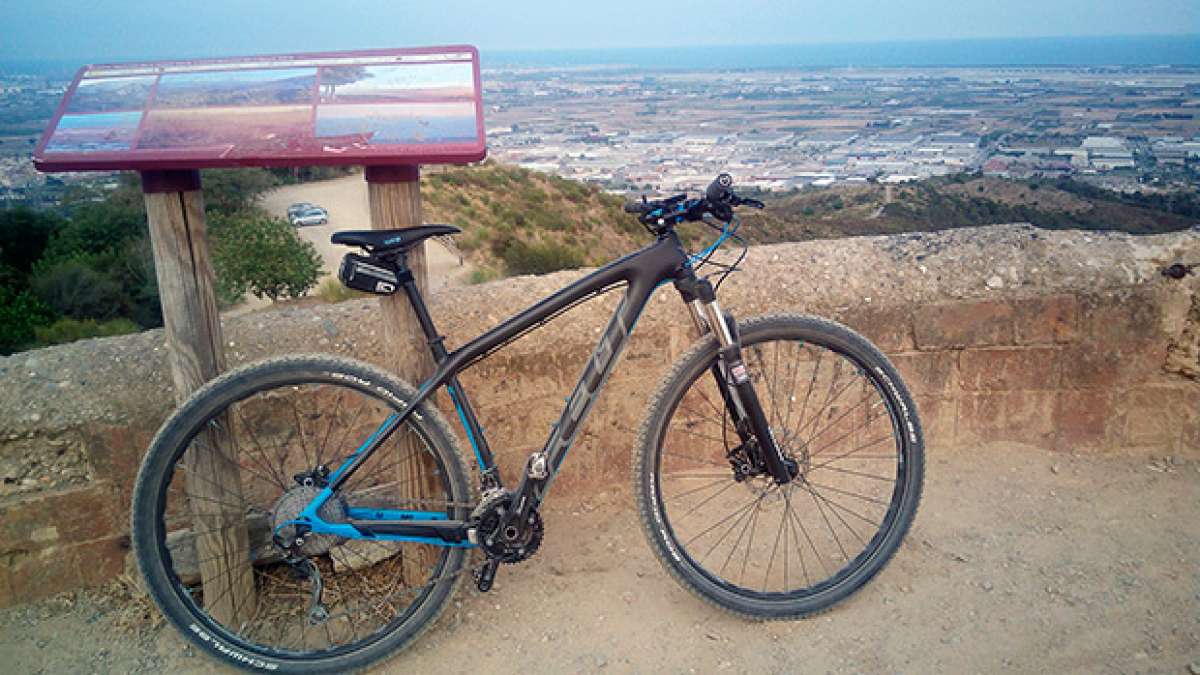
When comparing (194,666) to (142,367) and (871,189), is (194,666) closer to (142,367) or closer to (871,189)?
(142,367)

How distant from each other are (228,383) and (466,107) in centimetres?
113

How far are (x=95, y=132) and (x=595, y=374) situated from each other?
1.67 m

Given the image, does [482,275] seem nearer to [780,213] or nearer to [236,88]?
[780,213]

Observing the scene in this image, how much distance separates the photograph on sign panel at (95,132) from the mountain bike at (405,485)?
683 millimetres

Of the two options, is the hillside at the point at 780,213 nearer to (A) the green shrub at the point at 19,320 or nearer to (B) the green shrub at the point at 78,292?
(B) the green shrub at the point at 78,292

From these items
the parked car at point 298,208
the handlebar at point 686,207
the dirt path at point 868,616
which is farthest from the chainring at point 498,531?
the parked car at point 298,208

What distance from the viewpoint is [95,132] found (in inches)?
107

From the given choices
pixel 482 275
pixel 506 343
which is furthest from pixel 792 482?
pixel 482 275

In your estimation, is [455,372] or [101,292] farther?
[101,292]

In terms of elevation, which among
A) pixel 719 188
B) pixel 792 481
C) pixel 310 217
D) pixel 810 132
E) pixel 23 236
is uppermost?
pixel 719 188

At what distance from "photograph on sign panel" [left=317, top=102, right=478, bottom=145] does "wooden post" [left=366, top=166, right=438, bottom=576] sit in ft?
0.56

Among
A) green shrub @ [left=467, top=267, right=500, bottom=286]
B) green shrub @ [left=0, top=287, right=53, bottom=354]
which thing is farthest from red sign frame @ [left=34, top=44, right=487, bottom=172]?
green shrub @ [left=467, top=267, right=500, bottom=286]

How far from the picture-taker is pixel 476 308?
3.93m

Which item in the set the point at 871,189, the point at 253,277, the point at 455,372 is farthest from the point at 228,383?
the point at 253,277
